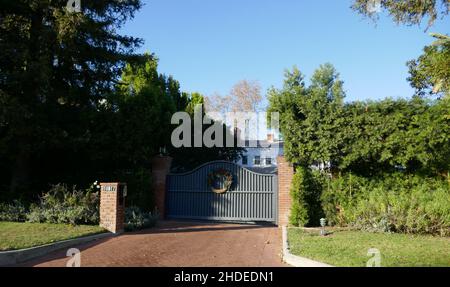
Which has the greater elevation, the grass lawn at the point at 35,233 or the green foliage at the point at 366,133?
the green foliage at the point at 366,133

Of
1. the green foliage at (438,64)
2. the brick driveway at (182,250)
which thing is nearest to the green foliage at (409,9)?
the green foliage at (438,64)

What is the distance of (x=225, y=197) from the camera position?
13.3 meters

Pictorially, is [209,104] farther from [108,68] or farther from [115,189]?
[115,189]

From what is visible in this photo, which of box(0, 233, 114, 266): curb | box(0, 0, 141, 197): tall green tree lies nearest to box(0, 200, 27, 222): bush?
box(0, 0, 141, 197): tall green tree

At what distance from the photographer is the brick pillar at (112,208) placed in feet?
31.3

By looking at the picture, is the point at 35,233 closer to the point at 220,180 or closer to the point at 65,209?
the point at 65,209

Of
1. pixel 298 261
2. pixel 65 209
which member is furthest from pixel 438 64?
pixel 65 209

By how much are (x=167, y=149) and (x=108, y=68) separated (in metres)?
5.23

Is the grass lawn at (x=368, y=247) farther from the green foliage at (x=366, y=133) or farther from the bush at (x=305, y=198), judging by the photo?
the green foliage at (x=366, y=133)

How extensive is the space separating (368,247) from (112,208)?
245 inches

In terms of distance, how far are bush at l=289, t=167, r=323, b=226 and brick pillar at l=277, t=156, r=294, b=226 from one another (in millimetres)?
385

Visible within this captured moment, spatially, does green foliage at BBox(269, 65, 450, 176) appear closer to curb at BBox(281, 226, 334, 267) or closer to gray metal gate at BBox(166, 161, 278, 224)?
gray metal gate at BBox(166, 161, 278, 224)

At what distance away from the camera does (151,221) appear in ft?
37.0

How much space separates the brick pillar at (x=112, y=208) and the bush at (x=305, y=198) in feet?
17.2
